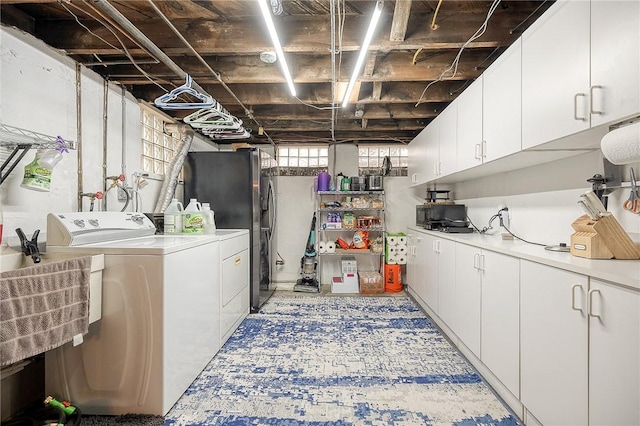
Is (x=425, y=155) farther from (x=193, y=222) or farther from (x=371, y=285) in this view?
(x=193, y=222)

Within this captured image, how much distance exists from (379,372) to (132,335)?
1.59 meters

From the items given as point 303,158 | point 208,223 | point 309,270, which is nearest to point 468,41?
point 208,223

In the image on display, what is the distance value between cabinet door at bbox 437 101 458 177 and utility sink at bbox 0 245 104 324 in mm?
2787

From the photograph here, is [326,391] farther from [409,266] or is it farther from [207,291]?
[409,266]

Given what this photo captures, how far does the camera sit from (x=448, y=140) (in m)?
2.94

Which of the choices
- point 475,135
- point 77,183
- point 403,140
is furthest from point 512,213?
point 77,183

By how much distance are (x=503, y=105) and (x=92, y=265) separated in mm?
2612

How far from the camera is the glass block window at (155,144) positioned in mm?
3031

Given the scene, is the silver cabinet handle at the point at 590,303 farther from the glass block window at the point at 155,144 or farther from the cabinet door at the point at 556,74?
the glass block window at the point at 155,144

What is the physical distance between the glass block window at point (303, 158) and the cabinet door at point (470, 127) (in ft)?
8.13

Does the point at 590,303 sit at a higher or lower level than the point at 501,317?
higher

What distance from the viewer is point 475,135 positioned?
2.40 m

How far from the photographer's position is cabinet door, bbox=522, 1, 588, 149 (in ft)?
4.48

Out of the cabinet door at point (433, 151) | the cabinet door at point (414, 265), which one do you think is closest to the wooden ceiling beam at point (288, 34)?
the cabinet door at point (433, 151)
